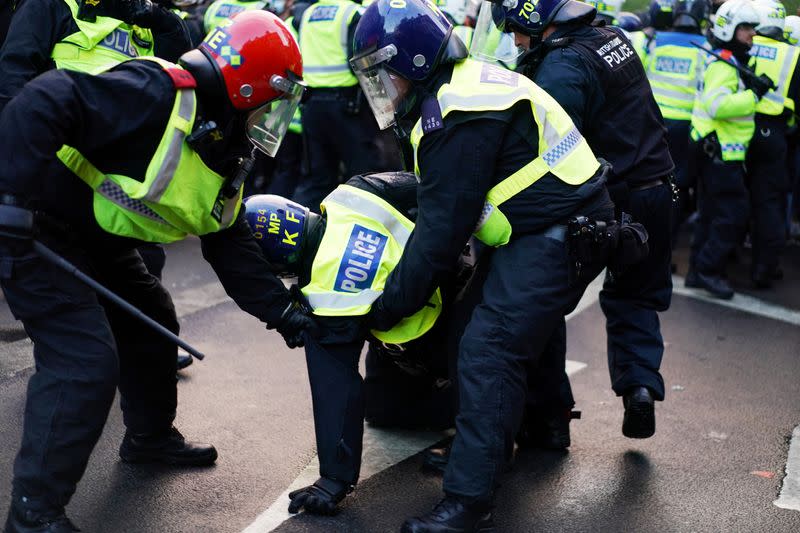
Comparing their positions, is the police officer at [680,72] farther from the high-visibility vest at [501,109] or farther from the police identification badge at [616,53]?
the high-visibility vest at [501,109]

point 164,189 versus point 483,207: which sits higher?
point 164,189

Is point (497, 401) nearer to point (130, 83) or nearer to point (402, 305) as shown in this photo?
point (402, 305)

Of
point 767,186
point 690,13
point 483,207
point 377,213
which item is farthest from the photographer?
point 690,13

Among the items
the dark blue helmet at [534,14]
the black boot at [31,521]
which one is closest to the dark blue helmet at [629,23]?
the dark blue helmet at [534,14]

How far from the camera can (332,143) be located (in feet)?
26.2

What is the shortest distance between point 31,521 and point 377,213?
163 centimetres

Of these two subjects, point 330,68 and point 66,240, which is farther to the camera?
point 330,68

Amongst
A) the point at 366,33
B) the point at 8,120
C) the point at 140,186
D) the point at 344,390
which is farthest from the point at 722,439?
the point at 8,120

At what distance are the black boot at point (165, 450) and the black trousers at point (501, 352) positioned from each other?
3.72ft

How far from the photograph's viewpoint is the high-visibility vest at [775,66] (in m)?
7.35

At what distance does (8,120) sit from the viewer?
10.2 ft

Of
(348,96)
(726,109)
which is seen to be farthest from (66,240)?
(726,109)

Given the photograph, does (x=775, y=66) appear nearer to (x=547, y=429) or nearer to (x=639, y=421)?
(x=639, y=421)

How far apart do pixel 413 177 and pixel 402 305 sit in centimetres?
64
